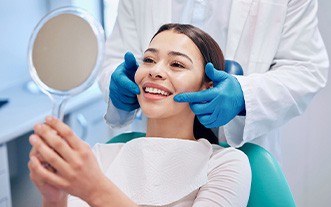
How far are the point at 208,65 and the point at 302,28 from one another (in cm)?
41

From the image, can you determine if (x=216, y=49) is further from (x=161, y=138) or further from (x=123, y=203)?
(x=123, y=203)

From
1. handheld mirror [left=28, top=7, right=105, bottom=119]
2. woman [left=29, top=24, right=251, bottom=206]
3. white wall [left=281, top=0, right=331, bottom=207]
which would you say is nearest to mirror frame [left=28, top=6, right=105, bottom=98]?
handheld mirror [left=28, top=7, right=105, bottom=119]

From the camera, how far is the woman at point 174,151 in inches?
54.2

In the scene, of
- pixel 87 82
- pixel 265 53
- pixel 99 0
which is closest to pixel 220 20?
pixel 265 53

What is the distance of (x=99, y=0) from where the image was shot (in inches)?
118

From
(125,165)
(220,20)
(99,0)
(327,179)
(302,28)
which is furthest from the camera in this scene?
(99,0)

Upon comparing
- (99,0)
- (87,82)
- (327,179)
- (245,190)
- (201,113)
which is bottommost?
(327,179)

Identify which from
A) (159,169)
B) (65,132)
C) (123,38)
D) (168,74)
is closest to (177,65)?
(168,74)

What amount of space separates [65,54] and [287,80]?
84cm

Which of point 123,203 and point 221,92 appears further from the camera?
point 221,92

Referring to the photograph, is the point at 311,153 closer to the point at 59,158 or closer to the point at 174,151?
the point at 174,151

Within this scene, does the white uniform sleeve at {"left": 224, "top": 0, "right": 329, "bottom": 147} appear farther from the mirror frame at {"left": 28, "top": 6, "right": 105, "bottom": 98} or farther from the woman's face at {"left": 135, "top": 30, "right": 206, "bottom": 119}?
the mirror frame at {"left": 28, "top": 6, "right": 105, "bottom": 98}

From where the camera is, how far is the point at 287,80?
5.19 feet

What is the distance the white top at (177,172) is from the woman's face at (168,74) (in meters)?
0.12
